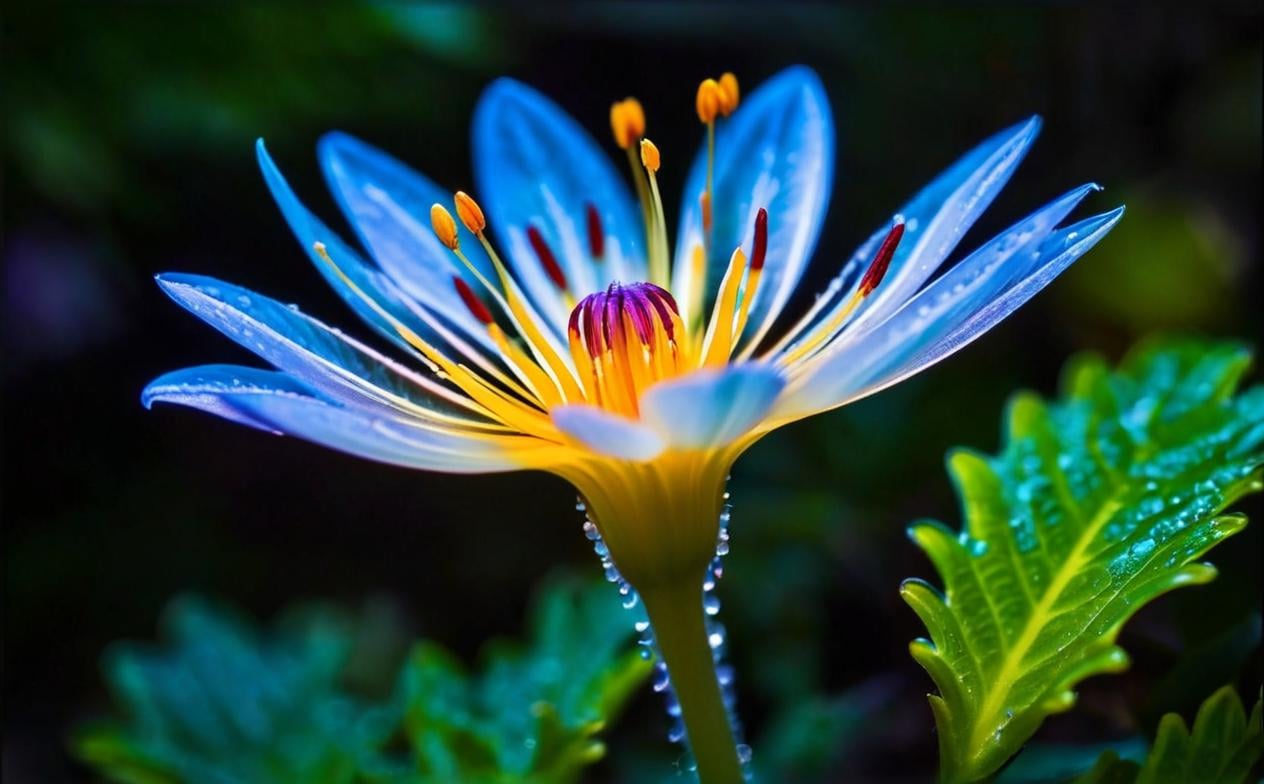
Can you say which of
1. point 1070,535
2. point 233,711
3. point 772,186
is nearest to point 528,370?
point 772,186

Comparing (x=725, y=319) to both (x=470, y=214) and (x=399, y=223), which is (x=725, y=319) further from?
(x=399, y=223)

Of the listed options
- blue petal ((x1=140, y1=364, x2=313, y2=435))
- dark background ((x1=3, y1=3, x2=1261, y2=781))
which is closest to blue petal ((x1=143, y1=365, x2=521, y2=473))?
blue petal ((x1=140, y1=364, x2=313, y2=435))

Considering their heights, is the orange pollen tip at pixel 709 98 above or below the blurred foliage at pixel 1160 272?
below

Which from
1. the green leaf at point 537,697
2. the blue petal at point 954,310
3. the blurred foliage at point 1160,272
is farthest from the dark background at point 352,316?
the blue petal at point 954,310

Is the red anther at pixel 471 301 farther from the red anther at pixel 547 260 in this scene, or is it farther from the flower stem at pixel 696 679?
the flower stem at pixel 696 679

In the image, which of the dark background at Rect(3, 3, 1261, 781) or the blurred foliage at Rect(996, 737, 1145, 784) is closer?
the blurred foliage at Rect(996, 737, 1145, 784)

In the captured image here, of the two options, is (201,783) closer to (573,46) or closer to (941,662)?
(941,662)

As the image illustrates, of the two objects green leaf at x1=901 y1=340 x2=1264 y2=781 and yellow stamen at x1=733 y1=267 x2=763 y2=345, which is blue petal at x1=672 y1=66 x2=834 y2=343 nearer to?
yellow stamen at x1=733 y1=267 x2=763 y2=345
